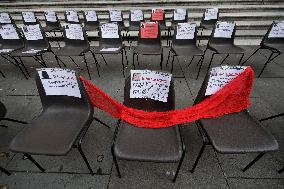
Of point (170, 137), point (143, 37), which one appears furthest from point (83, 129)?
point (143, 37)

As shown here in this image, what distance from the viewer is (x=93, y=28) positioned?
6.01 m

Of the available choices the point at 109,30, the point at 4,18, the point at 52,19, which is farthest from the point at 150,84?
the point at 4,18

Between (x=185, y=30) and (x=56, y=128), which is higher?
(x=185, y=30)

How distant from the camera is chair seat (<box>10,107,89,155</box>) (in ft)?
6.07

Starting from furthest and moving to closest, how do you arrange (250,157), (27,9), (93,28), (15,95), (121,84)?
(27,9)
(93,28)
(121,84)
(15,95)
(250,157)

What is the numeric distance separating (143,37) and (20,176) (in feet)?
11.2

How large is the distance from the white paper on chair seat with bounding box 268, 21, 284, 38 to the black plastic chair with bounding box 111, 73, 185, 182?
11.5 ft

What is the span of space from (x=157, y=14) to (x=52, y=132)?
4894 millimetres

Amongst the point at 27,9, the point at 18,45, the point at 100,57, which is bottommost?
the point at 100,57

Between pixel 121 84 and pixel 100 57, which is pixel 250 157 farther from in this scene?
pixel 100 57

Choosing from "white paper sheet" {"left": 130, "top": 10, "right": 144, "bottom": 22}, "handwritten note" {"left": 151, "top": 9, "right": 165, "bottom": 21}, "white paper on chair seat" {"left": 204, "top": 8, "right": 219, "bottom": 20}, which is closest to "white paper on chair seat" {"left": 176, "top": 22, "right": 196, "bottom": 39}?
"handwritten note" {"left": 151, "top": 9, "right": 165, "bottom": 21}

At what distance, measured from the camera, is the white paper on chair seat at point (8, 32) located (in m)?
4.39

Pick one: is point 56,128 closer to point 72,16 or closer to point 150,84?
point 150,84

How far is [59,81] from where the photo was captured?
6.96ft
